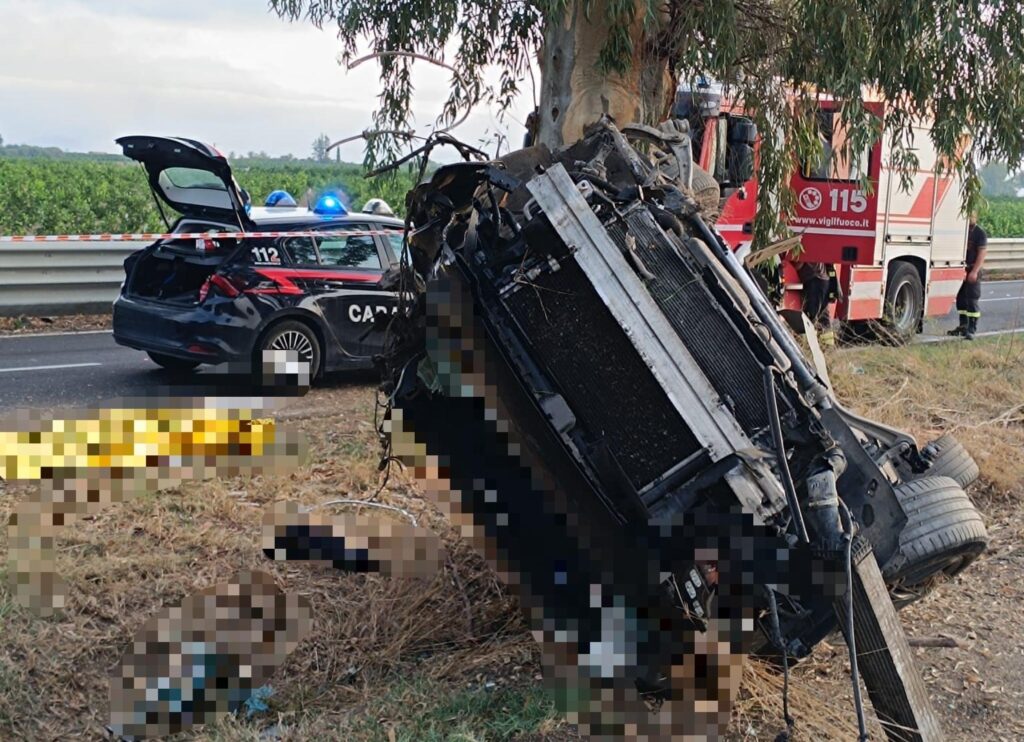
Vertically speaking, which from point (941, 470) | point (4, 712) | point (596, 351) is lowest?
point (4, 712)

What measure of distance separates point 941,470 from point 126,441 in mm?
3457

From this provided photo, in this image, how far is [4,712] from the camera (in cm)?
405

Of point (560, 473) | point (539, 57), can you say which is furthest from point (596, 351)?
point (539, 57)

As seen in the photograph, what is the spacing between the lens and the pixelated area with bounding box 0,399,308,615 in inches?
179

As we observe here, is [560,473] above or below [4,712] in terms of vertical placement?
above

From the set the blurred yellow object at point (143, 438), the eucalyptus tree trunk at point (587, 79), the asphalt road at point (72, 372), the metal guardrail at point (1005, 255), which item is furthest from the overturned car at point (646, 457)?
the metal guardrail at point (1005, 255)

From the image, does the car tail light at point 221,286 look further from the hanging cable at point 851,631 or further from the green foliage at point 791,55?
the hanging cable at point 851,631

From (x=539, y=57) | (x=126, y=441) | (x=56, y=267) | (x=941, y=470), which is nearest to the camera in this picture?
(x=126, y=441)

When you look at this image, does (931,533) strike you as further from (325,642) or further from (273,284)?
(273,284)

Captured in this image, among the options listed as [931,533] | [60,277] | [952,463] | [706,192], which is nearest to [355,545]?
[706,192]

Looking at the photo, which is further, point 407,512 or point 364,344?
point 364,344

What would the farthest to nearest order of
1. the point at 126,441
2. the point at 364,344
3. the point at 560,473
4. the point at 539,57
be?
the point at 364,344
the point at 539,57
the point at 126,441
the point at 560,473

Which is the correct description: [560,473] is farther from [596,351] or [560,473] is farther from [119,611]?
[119,611]

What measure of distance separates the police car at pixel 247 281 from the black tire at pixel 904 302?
7.11m
